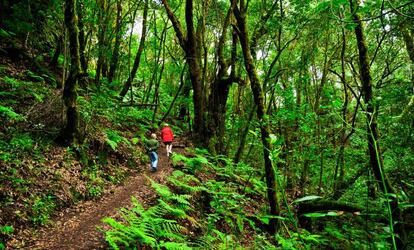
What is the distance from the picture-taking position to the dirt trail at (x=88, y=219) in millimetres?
5500

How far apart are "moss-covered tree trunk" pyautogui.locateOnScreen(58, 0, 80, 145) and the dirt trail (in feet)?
7.85

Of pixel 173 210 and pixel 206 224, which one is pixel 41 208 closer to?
pixel 173 210

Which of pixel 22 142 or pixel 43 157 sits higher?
pixel 22 142

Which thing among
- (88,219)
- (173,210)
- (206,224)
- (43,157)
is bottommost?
(206,224)

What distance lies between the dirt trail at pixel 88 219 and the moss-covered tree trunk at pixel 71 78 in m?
2.39

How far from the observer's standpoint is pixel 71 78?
8.69 meters

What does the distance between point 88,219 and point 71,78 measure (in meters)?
4.37

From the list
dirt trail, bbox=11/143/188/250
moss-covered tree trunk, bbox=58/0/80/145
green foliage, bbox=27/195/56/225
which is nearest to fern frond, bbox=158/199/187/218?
dirt trail, bbox=11/143/188/250

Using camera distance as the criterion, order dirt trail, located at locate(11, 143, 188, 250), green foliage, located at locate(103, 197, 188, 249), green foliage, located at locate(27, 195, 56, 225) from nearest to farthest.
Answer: green foliage, located at locate(103, 197, 188, 249)
dirt trail, located at locate(11, 143, 188, 250)
green foliage, located at locate(27, 195, 56, 225)

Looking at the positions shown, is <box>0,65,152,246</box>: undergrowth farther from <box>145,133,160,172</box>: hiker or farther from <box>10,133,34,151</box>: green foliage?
<box>145,133,160,172</box>: hiker

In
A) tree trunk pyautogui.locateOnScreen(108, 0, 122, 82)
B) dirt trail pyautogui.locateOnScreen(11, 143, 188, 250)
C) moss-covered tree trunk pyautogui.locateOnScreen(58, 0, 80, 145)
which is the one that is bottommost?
dirt trail pyautogui.locateOnScreen(11, 143, 188, 250)

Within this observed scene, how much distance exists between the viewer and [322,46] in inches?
582

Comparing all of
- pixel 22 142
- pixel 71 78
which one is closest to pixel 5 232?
pixel 22 142

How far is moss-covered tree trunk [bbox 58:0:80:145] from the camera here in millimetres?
8500
